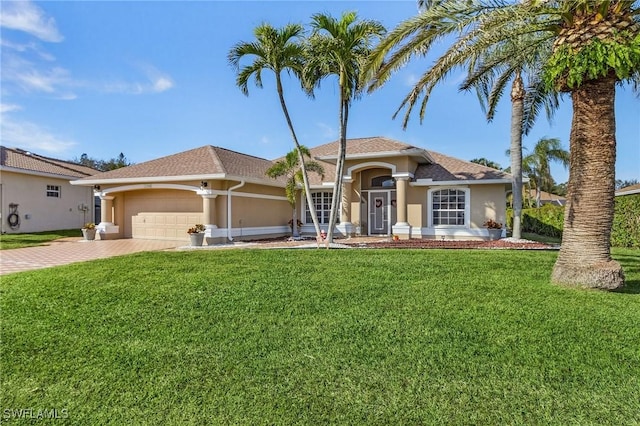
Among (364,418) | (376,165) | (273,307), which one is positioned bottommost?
(364,418)

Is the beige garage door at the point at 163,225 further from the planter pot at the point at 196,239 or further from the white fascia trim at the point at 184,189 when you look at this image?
the planter pot at the point at 196,239

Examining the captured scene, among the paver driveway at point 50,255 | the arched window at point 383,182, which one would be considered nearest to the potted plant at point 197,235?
the paver driveway at point 50,255

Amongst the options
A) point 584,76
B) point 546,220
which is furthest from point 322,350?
point 546,220

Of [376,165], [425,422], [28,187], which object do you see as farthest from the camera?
[28,187]

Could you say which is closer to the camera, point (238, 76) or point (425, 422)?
point (425, 422)

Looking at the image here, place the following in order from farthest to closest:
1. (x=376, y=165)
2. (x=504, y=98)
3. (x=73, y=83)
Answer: (x=376, y=165) → (x=504, y=98) → (x=73, y=83)

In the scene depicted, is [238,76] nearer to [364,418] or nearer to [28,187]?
[364,418]

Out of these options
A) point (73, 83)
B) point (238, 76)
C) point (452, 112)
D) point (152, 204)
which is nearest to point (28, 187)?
point (152, 204)

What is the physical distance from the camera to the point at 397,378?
4.20m

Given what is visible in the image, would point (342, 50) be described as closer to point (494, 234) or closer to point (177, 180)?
point (177, 180)

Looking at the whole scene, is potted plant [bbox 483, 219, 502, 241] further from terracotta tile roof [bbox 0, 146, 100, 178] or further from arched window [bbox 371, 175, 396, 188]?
terracotta tile roof [bbox 0, 146, 100, 178]

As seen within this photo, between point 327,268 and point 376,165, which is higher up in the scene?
point 376,165

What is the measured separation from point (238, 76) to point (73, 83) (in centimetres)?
709

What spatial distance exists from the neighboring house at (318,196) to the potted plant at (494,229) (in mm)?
343
